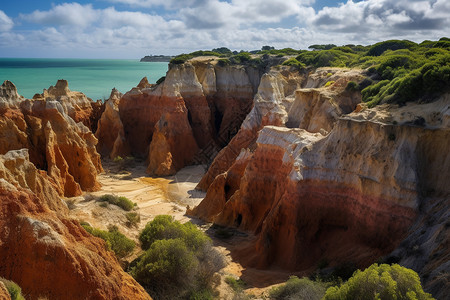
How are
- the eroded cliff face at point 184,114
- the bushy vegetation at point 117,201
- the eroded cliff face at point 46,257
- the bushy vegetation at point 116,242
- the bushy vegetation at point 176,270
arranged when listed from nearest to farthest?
the eroded cliff face at point 46,257 < the bushy vegetation at point 176,270 < the bushy vegetation at point 116,242 < the bushy vegetation at point 117,201 < the eroded cliff face at point 184,114

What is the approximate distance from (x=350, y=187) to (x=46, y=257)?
1231 cm

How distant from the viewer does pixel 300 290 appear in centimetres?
1299

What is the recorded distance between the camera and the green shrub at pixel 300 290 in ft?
41.0

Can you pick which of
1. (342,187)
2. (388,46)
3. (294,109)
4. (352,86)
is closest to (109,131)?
(294,109)

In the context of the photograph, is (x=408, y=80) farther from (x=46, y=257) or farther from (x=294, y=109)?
(x=46, y=257)

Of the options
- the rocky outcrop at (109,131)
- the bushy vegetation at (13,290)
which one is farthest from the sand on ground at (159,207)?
the bushy vegetation at (13,290)

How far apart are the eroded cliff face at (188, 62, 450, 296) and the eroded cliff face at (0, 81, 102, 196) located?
1207cm

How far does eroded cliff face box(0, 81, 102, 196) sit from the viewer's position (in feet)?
80.4

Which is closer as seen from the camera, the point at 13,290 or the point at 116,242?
the point at 13,290

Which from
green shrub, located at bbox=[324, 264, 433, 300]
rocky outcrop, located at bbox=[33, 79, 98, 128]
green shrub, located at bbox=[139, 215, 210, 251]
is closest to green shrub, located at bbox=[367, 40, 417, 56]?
rocky outcrop, located at bbox=[33, 79, 98, 128]

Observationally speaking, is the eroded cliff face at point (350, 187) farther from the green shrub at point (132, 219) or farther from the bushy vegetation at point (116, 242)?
the green shrub at point (132, 219)

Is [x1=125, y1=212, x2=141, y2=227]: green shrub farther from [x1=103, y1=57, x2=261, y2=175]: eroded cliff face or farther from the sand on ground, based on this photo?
[x1=103, y1=57, x2=261, y2=175]: eroded cliff face

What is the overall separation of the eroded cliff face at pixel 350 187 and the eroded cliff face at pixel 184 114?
1824cm

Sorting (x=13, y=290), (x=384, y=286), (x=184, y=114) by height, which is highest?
(x=184, y=114)
